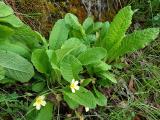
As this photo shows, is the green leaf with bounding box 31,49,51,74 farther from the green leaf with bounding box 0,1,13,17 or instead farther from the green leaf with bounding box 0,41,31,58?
the green leaf with bounding box 0,1,13,17

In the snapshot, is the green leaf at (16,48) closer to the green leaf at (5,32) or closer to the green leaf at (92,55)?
the green leaf at (5,32)

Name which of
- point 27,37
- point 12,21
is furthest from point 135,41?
point 12,21

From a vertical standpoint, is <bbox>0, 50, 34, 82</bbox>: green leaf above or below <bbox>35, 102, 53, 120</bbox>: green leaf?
above

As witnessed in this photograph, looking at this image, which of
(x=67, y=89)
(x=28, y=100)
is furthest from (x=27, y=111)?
(x=67, y=89)

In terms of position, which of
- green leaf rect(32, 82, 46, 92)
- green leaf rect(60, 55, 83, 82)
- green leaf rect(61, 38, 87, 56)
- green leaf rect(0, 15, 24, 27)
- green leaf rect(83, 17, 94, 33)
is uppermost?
Answer: green leaf rect(83, 17, 94, 33)

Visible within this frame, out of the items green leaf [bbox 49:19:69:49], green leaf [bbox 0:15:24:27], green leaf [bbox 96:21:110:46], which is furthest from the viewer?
green leaf [bbox 96:21:110:46]

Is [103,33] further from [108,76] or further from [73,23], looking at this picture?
[108,76]

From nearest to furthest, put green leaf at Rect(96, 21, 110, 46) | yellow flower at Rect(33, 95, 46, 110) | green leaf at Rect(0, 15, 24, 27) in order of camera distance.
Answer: yellow flower at Rect(33, 95, 46, 110)
green leaf at Rect(0, 15, 24, 27)
green leaf at Rect(96, 21, 110, 46)

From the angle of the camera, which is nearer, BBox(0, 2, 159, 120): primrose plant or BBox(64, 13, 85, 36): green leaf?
BBox(0, 2, 159, 120): primrose plant

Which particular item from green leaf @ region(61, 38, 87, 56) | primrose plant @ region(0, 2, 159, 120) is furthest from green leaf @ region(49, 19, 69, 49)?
green leaf @ region(61, 38, 87, 56)
